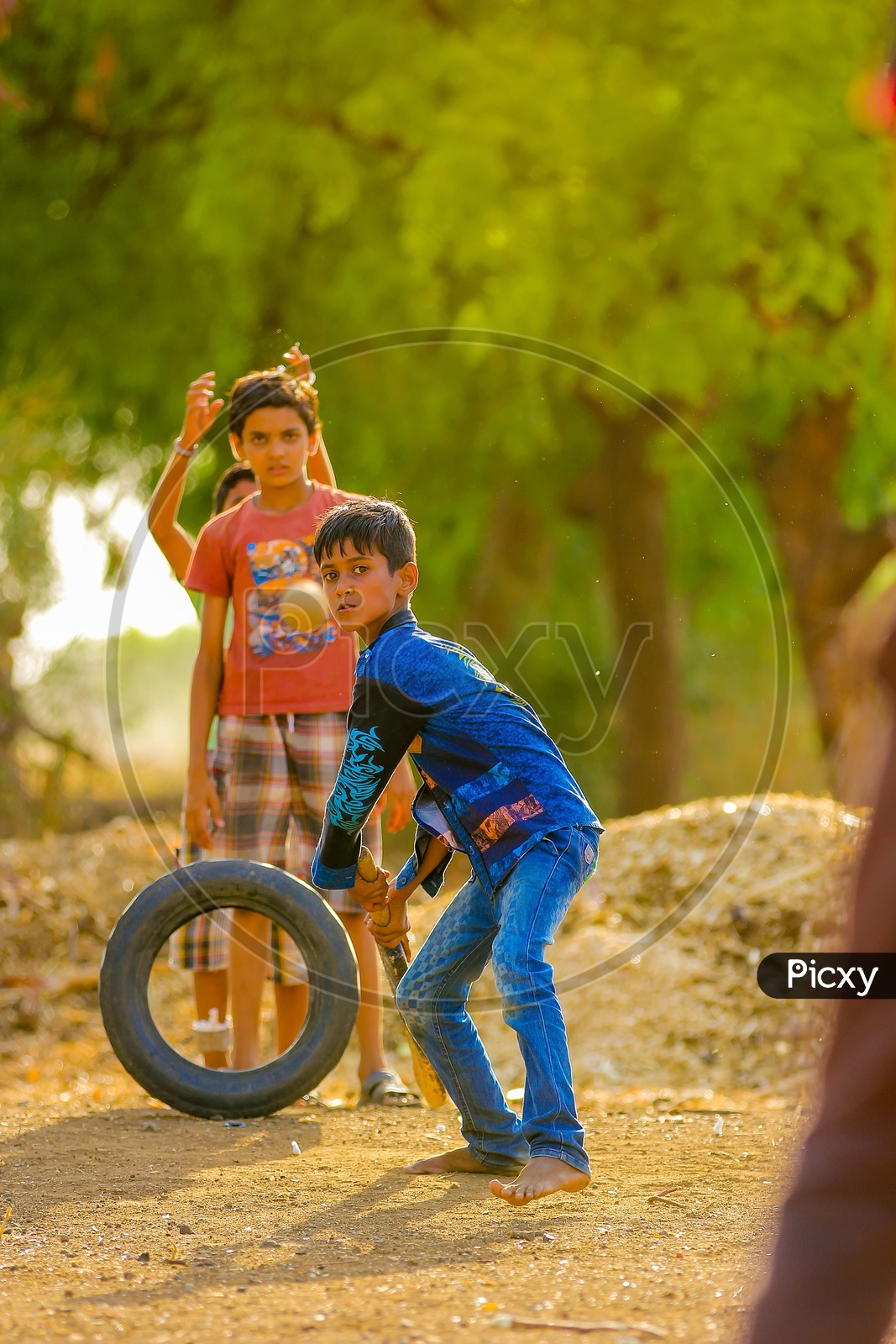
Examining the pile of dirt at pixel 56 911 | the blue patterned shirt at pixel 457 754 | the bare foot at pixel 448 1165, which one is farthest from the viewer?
the pile of dirt at pixel 56 911

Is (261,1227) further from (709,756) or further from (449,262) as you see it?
(709,756)

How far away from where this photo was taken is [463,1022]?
3.40 metres

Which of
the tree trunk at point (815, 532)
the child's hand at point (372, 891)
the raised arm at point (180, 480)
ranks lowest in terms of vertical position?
the child's hand at point (372, 891)

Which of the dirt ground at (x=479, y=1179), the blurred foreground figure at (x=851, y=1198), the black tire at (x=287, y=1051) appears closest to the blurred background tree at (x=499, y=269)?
the dirt ground at (x=479, y=1179)

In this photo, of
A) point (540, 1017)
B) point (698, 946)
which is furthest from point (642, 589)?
point (540, 1017)

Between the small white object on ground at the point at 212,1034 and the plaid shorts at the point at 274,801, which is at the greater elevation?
the plaid shorts at the point at 274,801

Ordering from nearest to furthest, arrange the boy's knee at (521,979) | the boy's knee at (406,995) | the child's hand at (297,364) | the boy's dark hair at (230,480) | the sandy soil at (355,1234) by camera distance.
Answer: the sandy soil at (355,1234) → the boy's knee at (521,979) → the boy's knee at (406,995) → the child's hand at (297,364) → the boy's dark hair at (230,480)

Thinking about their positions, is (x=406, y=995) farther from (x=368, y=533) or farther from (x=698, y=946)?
(x=698, y=946)

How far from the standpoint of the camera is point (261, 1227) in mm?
2998

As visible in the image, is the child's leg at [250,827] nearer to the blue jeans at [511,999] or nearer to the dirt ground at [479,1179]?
the dirt ground at [479,1179]

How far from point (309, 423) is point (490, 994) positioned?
11.1 feet

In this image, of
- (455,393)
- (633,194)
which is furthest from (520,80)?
(455,393)

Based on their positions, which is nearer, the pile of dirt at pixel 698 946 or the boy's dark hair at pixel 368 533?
the boy's dark hair at pixel 368 533

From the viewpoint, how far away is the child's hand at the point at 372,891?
11.2ft
